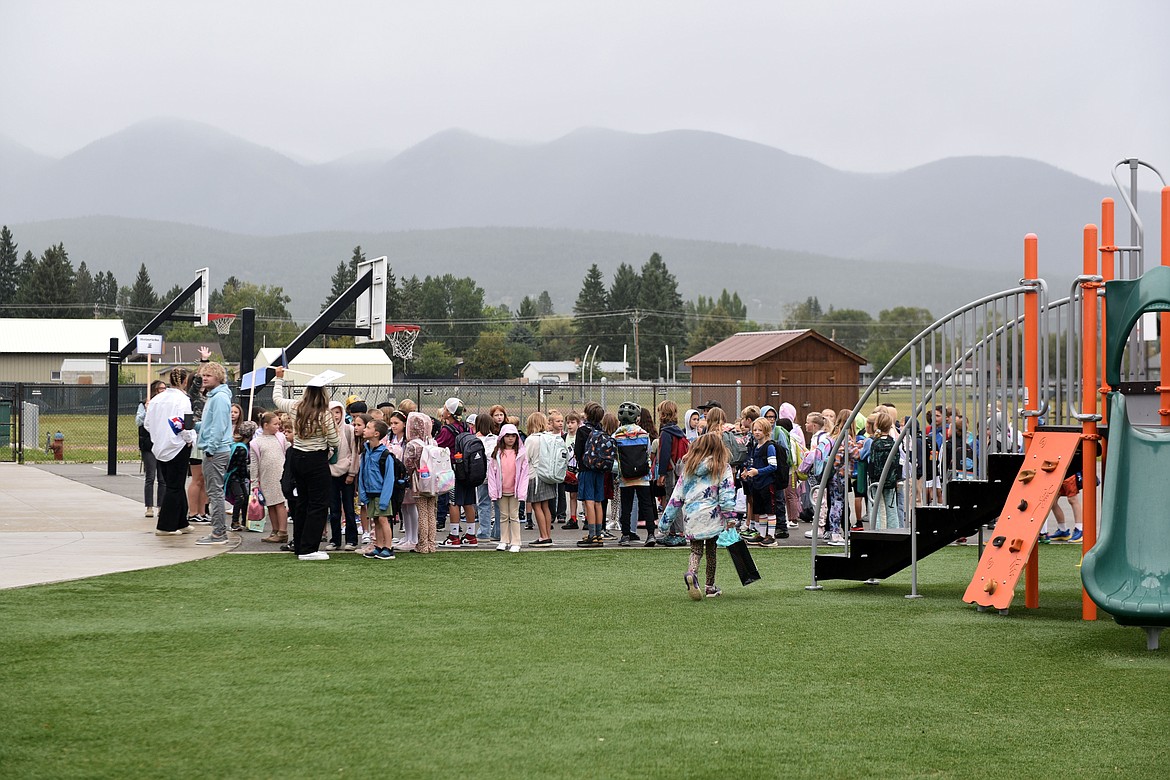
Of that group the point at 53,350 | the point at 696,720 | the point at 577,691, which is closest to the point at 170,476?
the point at 577,691

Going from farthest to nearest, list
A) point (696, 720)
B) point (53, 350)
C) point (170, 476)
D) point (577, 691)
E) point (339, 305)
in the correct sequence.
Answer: point (53, 350) < point (339, 305) < point (170, 476) < point (577, 691) < point (696, 720)

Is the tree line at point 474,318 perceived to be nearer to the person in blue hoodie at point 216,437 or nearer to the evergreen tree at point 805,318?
the evergreen tree at point 805,318

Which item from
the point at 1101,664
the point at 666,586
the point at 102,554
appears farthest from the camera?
the point at 102,554

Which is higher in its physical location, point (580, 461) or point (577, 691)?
point (580, 461)

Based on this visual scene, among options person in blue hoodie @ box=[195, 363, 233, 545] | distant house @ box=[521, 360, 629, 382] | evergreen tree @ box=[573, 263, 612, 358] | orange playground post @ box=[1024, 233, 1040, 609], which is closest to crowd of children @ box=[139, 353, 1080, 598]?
person in blue hoodie @ box=[195, 363, 233, 545]

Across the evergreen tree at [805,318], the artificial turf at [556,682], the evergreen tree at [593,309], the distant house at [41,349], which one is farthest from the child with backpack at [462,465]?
the evergreen tree at [805,318]

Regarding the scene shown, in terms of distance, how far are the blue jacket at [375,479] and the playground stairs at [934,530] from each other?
4.83 meters

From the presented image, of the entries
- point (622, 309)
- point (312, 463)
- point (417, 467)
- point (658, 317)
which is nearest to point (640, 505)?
point (417, 467)

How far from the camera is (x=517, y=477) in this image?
48.1ft

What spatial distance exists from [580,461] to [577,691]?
8066mm

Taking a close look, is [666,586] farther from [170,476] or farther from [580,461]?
[170,476]

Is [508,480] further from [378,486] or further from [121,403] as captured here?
[121,403]

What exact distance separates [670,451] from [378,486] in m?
4.04

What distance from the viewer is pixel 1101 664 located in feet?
26.7
